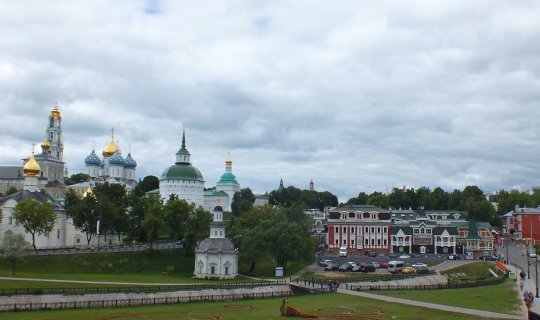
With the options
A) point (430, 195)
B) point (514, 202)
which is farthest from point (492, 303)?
point (514, 202)

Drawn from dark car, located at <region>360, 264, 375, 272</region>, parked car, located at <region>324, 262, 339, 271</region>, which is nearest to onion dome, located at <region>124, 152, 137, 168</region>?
parked car, located at <region>324, 262, 339, 271</region>

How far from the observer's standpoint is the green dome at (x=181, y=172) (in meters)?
128

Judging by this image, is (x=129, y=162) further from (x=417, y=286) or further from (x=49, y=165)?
(x=417, y=286)

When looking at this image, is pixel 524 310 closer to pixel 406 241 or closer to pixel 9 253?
pixel 9 253

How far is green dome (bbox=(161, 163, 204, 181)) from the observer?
420ft

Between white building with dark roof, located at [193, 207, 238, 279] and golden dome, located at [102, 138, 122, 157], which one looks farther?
golden dome, located at [102, 138, 122, 157]

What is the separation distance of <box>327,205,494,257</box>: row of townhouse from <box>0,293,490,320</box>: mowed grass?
204ft

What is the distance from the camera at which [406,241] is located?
11219 centimetres

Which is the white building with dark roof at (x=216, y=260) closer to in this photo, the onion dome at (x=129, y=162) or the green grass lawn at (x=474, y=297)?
the green grass lawn at (x=474, y=297)

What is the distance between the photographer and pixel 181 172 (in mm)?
128375

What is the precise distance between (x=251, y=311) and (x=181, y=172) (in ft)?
285

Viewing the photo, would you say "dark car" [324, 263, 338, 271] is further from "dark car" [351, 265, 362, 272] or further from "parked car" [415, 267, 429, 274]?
"parked car" [415, 267, 429, 274]

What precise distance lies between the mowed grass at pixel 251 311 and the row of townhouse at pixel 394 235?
6203 centimetres

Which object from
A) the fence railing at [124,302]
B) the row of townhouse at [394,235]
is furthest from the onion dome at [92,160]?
the fence railing at [124,302]
